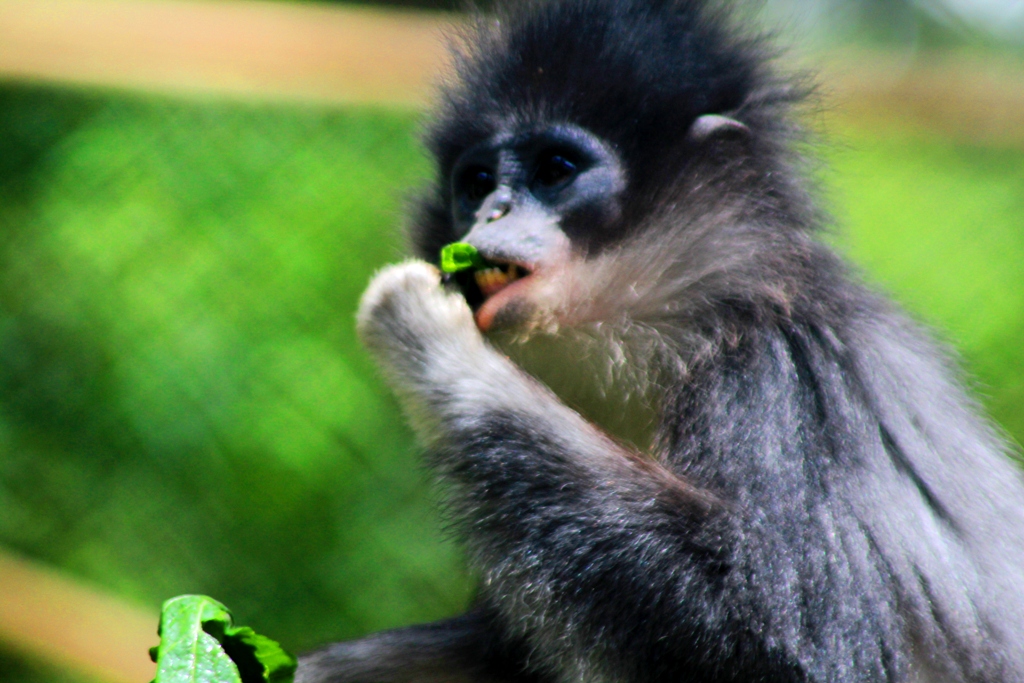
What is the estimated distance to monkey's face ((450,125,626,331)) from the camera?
2.47m

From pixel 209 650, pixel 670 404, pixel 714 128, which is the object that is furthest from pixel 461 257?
pixel 209 650

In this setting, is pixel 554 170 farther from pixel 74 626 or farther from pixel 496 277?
pixel 74 626

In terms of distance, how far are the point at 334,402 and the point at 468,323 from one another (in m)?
2.69

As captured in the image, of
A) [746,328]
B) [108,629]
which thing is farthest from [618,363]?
[108,629]

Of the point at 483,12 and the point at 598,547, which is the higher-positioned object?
the point at 483,12

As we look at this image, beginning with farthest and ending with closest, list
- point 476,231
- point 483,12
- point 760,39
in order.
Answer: point 483,12 → point 760,39 → point 476,231

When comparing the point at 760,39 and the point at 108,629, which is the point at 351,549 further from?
the point at 760,39

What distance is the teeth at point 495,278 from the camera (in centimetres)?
249

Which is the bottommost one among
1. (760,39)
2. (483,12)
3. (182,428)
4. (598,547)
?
(598,547)

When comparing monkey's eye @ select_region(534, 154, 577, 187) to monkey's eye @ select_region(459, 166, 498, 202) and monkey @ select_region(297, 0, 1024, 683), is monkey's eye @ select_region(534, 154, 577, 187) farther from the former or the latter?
monkey's eye @ select_region(459, 166, 498, 202)

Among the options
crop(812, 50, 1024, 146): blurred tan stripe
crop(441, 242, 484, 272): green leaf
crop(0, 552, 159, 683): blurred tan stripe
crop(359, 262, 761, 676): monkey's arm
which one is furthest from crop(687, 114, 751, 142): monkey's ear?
crop(0, 552, 159, 683): blurred tan stripe

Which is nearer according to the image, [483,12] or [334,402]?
[483,12]

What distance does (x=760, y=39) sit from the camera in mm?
2977

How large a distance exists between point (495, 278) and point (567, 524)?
65 cm
